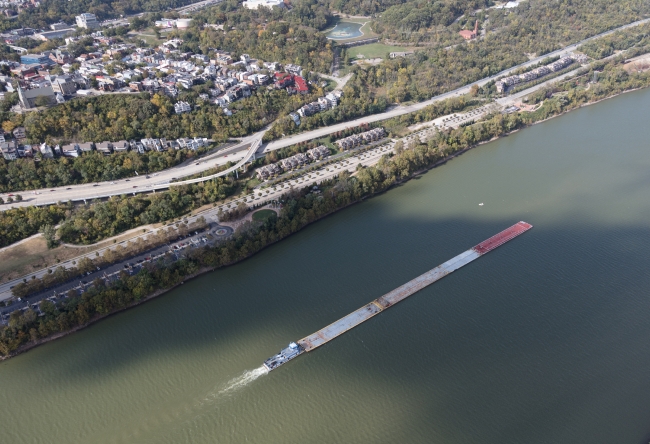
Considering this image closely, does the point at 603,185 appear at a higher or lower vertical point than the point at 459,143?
lower

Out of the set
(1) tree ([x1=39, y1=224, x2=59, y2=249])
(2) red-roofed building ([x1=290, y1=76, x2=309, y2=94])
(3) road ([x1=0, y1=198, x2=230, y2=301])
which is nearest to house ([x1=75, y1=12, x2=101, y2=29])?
(2) red-roofed building ([x1=290, y1=76, x2=309, y2=94])

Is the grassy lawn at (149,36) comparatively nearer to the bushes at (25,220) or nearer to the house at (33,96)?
the house at (33,96)

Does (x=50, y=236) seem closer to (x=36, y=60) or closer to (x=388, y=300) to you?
(x=388, y=300)

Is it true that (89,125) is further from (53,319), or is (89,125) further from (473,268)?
(473,268)

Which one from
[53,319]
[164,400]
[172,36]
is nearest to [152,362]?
[164,400]

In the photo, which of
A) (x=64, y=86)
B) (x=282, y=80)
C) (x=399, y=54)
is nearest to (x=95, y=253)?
(x=64, y=86)

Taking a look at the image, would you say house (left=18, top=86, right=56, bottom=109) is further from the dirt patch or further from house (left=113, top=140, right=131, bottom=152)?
the dirt patch

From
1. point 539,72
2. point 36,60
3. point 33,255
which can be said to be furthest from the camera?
point 539,72
